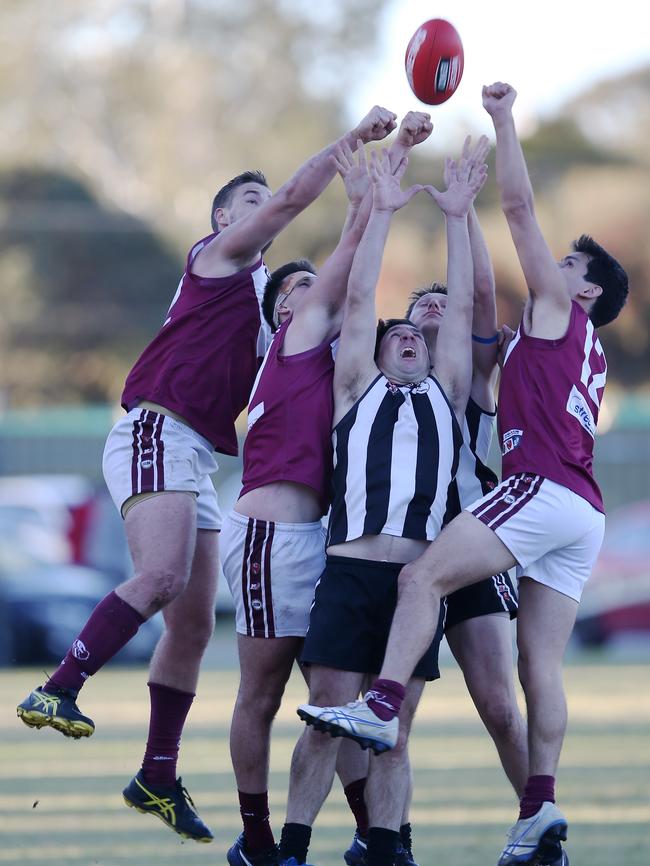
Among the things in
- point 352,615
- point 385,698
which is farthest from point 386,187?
point 385,698

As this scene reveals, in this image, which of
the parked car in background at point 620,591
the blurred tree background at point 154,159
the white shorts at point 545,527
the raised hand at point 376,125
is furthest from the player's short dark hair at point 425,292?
the blurred tree background at point 154,159

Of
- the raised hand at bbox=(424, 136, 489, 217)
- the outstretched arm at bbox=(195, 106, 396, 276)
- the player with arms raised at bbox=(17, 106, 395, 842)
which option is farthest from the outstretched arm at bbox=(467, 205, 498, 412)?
the player with arms raised at bbox=(17, 106, 395, 842)

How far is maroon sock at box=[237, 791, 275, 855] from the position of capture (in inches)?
273

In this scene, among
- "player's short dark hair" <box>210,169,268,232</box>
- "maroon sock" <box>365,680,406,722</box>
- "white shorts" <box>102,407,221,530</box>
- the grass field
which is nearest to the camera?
"maroon sock" <box>365,680,406,722</box>

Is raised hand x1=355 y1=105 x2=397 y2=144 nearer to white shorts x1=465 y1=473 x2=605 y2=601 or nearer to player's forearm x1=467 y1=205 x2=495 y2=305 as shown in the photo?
player's forearm x1=467 y1=205 x2=495 y2=305

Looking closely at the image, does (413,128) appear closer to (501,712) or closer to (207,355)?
(207,355)

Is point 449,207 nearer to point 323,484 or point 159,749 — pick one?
point 323,484

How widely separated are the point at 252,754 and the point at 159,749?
71 cm

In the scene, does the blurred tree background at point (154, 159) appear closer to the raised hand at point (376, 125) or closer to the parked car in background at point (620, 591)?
the parked car in background at point (620, 591)

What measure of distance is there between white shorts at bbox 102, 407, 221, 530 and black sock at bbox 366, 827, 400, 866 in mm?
1802

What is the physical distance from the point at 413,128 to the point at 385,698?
256cm

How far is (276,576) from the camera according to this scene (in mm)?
6609

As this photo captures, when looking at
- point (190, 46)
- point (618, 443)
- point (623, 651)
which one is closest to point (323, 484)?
point (623, 651)

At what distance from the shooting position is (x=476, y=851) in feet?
26.1
